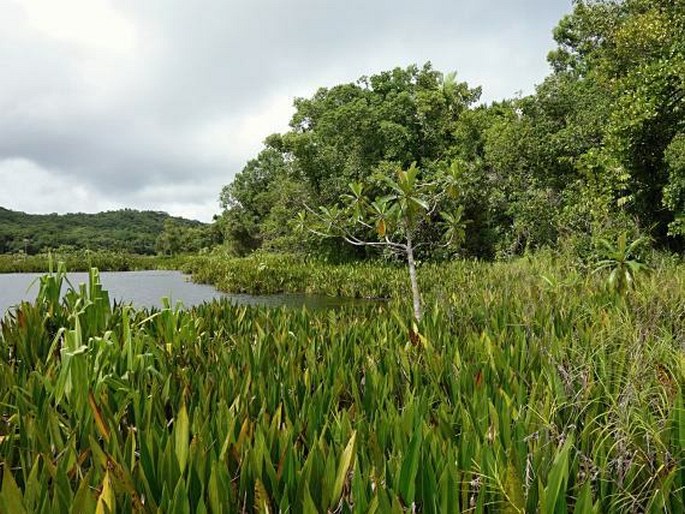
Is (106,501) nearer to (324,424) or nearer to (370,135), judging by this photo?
(324,424)

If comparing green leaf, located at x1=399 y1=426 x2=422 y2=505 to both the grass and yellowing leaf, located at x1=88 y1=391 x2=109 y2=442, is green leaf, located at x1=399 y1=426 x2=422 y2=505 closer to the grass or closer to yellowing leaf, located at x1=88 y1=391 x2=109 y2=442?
yellowing leaf, located at x1=88 y1=391 x2=109 y2=442

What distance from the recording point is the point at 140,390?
2.07m

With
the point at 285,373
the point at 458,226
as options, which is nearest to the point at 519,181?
the point at 458,226

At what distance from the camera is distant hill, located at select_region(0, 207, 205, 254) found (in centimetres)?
4288

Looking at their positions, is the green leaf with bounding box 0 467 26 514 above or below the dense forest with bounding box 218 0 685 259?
below

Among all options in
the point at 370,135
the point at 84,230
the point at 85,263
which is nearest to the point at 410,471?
the point at 370,135

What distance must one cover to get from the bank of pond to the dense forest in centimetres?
311

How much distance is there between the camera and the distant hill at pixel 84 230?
141ft

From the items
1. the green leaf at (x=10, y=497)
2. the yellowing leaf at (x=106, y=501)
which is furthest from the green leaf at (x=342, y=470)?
the green leaf at (x=10, y=497)

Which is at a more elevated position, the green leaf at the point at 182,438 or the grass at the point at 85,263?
the grass at the point at 85,263

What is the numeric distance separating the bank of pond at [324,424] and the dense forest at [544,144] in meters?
3.11

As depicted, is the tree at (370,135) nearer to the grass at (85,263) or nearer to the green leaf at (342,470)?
the grass at (85,263)

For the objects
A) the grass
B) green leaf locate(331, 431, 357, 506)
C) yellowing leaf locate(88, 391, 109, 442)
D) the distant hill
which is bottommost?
green leaf locate(331, 431, 357, 506)

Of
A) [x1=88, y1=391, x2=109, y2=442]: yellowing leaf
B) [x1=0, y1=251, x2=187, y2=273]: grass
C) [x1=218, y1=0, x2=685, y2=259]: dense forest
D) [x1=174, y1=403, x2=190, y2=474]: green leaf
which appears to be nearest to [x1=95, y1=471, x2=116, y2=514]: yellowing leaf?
[x1=174, y1=403, x2=190, y2=474]: green leaf
